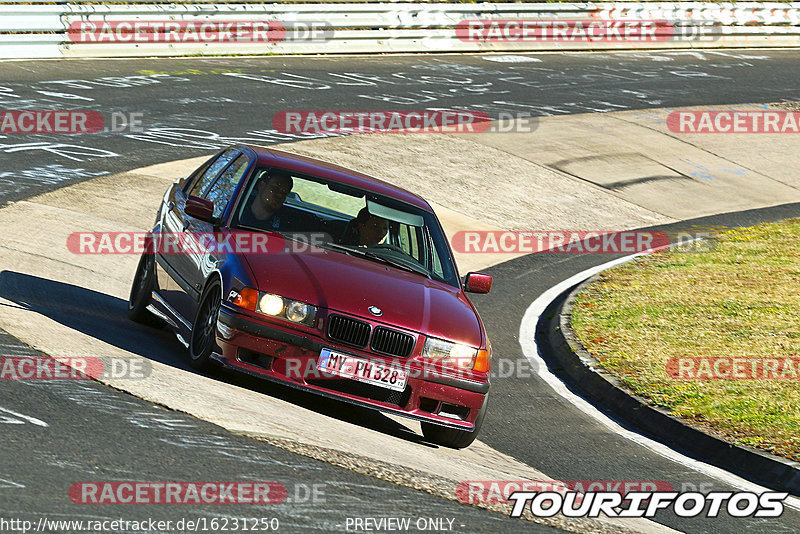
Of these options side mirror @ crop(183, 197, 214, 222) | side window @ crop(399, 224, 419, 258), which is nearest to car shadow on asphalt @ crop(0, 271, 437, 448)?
side mirror @ crop(183, 197, 214, 222)

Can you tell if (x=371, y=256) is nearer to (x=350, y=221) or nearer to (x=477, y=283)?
(x=350, y=221)

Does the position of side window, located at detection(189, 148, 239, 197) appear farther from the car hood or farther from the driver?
the car hood

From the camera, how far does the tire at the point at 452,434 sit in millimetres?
7895

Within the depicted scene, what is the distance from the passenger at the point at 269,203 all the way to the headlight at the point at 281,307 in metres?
1.13

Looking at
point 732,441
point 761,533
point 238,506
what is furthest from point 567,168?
point 238,506

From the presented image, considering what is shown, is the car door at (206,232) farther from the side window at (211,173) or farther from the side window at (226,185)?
the side window at (211,173)

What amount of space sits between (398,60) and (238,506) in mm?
21944

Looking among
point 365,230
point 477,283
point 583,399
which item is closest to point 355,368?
point 365,230

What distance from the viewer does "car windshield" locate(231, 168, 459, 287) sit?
8.59m

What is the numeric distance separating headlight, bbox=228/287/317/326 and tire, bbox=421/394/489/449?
3.91 ft

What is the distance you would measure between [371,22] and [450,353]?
1970cm

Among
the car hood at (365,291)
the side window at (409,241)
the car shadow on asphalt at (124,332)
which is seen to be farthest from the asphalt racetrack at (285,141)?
the side window at (409,241)

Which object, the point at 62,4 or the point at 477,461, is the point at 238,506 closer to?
the point at 477,461

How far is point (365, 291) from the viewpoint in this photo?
7.76m
